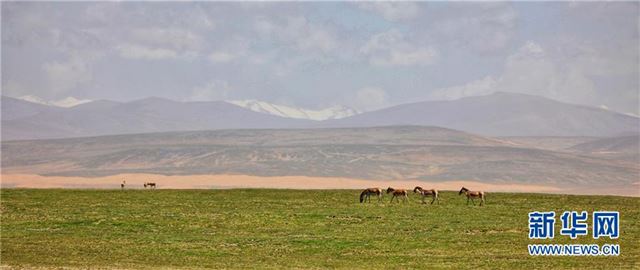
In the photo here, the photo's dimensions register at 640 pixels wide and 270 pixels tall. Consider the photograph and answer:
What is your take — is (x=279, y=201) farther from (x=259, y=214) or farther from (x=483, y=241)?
(x=483, y=241)

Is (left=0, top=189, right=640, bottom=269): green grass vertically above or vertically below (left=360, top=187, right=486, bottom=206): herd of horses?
below

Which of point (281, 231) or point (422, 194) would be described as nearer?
point (281, 231)

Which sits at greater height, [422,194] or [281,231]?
[422,194]

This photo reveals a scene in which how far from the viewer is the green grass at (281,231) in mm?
37688

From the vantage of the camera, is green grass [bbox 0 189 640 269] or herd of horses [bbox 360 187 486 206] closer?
green grass [bbox 0 189 640 269]

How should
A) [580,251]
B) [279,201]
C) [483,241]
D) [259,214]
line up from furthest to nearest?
[279,201]
[259,214]
[483,241]
[580,251]

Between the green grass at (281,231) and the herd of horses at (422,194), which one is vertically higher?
the herd of horses at (422,194)

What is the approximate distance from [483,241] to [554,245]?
3.47m

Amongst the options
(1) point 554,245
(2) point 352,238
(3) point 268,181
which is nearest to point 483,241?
(1) point 554,245

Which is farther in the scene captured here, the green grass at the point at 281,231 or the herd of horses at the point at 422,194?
the herd of horses at the point at 422,194

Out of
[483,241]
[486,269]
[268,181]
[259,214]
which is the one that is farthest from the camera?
[268,181]

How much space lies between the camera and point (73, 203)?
61.4 metres

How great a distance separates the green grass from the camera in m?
37.7

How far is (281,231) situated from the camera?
48375 millimetres
